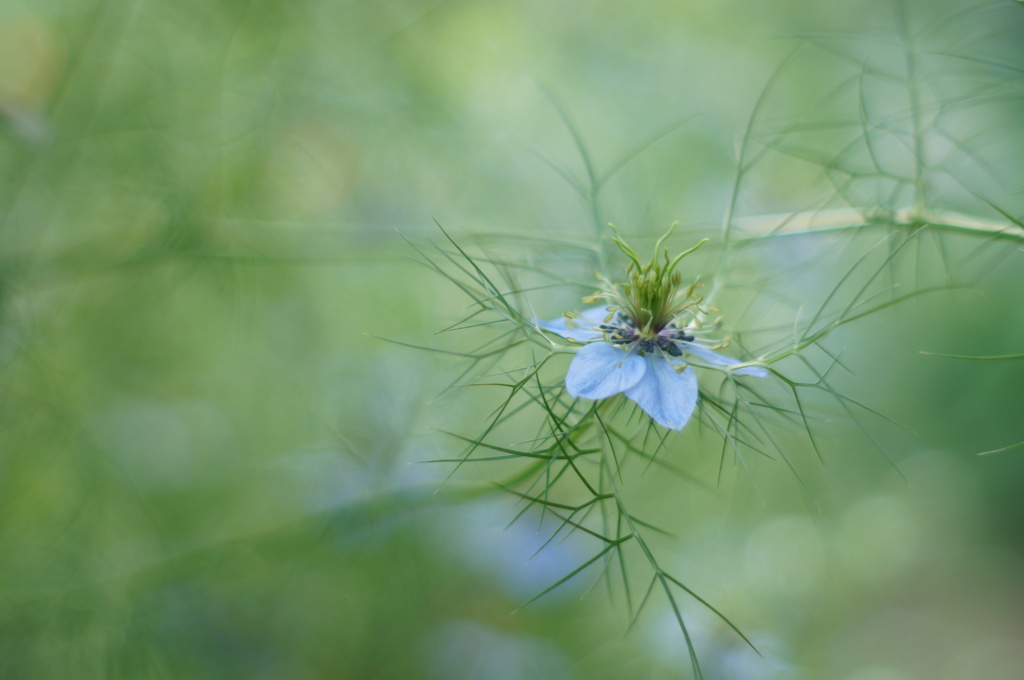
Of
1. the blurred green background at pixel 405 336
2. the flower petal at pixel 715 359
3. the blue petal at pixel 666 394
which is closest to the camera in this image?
the blue petal at pixel 666 394

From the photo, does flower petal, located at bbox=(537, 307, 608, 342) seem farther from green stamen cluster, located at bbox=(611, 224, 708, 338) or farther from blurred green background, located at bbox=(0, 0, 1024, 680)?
blurred green background, located at bbox=(0, 0, 1024, 680)

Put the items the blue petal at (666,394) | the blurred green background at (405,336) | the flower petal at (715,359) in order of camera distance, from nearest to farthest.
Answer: the blue petal at (666,394), the flower petal at (715,359), the blurred green background at (405,336)

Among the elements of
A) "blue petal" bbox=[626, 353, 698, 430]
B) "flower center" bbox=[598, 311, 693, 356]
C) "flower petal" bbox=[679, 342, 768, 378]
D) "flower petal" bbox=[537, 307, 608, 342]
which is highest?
"flower petal" bbox=[537, 307, 608, 342]

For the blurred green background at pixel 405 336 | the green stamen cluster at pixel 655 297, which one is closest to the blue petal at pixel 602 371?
the green stamen cluster at pixel 655 297

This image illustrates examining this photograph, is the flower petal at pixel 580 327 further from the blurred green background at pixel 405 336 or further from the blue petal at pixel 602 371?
the blurred green background at pixel 405 336

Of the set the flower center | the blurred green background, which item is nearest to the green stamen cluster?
the flower center

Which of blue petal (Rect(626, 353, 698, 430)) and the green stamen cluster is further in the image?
the green stamen cluster

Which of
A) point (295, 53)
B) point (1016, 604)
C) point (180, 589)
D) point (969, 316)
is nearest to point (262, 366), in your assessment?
point (180, 589)

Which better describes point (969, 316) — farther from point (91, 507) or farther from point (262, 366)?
point (91, 507)
